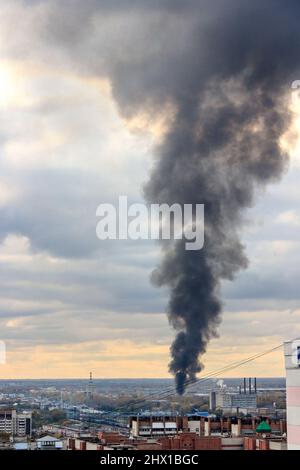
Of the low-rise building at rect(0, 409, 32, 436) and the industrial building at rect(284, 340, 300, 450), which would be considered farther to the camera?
the low-rise building at rect(0, 409, 32, 436)

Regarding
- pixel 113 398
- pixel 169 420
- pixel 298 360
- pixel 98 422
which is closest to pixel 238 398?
pixel 113 398

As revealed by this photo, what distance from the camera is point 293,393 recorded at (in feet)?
78.3

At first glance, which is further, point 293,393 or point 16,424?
point 16,424

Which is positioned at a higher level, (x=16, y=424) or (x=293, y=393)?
(x=293, y=393)

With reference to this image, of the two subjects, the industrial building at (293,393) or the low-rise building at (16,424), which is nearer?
the industrial building at (293,393)

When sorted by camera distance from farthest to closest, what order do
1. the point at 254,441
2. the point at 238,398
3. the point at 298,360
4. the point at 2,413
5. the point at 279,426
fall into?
the point at 238,398
the point at 2,413
the point at 279,426
the point at 254,441
the point at 298,360

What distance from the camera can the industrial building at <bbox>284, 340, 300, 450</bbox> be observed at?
23500mm

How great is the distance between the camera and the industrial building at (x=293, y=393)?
77.1 feet

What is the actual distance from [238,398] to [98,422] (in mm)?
55480

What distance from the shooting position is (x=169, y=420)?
6488 cm
